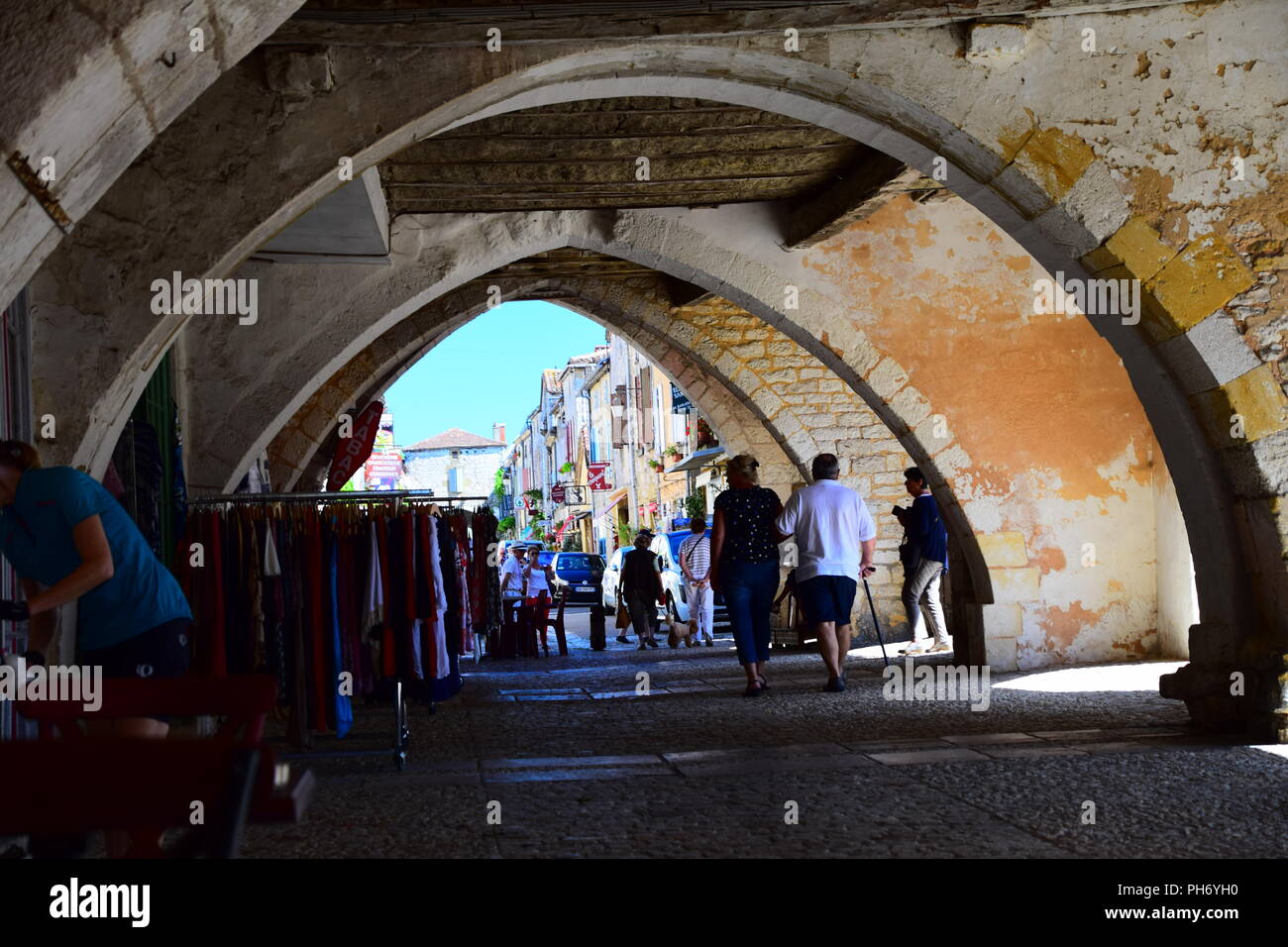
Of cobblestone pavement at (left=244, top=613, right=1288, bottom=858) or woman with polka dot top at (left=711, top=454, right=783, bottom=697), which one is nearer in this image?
cobblestone pavement at (left=244, top=613, right=1288, bottom=858)

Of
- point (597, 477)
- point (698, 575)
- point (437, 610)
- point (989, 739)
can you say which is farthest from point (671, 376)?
point (597, 477)

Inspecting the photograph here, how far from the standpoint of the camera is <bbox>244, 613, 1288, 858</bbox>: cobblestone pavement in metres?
3.80

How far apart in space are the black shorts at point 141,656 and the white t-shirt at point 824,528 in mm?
4574

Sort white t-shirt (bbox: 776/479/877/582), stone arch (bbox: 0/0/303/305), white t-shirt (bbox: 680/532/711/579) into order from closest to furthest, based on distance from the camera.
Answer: stone arch (bbox: 0/0/303/305), white t-shirt (bbox: 776/479/877/582), white t-shirt (bbox: 680/532/711/579)

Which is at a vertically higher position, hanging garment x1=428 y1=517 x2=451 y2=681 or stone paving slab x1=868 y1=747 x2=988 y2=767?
hanging garment x1=428 y1=517 x2=451 y2=681

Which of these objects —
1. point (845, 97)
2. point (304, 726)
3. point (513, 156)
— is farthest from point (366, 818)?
point (513, 156)

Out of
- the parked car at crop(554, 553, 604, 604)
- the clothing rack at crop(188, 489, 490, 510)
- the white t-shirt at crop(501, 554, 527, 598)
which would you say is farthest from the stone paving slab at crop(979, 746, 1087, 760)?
the parked car at crop(554, 553, 604, 604)

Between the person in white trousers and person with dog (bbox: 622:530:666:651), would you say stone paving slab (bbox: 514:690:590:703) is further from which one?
person with dog (bbox: 622:530:666:651)

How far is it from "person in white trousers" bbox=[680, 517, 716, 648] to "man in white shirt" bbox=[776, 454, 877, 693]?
4.49m

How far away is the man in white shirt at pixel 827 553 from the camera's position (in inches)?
304

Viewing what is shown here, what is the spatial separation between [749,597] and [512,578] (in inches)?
278

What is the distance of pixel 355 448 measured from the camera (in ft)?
43.9

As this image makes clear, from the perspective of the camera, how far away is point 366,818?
4340 millimetres

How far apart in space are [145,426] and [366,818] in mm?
3583
